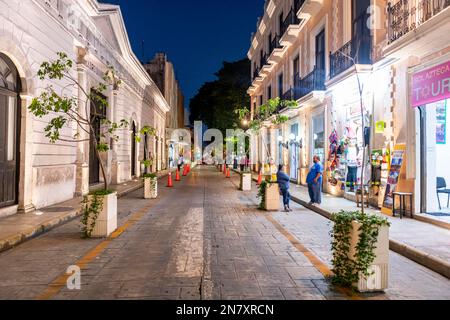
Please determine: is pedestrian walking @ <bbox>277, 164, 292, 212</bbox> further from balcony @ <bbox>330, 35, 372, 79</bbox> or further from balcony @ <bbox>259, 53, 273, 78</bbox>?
balcony @ <bbox>259, 53, 273, 78</bbox>

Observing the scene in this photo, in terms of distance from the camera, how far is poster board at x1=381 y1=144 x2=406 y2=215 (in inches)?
426

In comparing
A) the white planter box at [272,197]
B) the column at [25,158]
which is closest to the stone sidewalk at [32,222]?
the column at [25,158]

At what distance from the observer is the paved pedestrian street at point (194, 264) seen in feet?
15.9

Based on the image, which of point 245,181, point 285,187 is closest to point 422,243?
point 285,187

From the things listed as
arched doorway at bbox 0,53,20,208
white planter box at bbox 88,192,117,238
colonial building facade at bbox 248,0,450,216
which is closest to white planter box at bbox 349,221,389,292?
colonial building facade at bbox 248,0,450,216

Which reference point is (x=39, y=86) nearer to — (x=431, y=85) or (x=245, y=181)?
(x=431, y=85)

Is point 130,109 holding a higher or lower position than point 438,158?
higher

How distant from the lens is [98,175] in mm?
19641

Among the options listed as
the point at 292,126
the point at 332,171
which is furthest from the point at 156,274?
the point at 292,126

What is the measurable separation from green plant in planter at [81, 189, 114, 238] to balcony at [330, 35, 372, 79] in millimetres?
8468

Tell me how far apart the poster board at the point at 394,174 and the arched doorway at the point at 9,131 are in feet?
32.3

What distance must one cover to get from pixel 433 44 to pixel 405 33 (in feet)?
2.65

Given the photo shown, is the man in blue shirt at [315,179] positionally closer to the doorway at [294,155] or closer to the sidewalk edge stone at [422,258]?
the sidewalk edge stone at [422,258]
